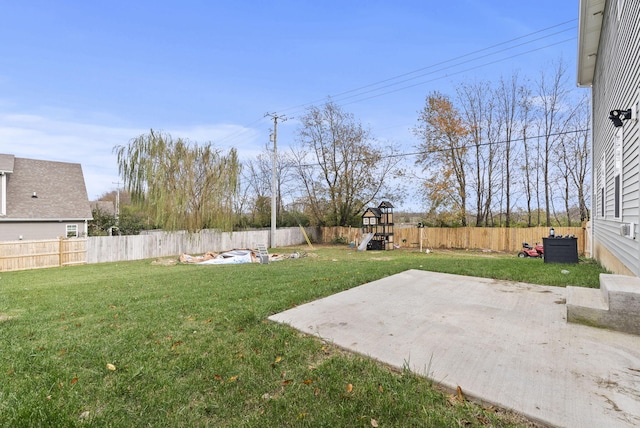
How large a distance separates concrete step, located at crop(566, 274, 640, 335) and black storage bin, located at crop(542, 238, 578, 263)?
4.82 m

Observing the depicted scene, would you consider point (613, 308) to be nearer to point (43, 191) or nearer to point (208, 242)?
point (208, 242)

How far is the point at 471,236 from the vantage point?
58.5 ft

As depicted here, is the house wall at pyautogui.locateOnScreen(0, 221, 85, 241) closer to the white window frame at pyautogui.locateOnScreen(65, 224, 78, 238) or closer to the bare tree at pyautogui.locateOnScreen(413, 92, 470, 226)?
the white window frame at pyautogui.locateOnScreen(65, 224, 78, 238)

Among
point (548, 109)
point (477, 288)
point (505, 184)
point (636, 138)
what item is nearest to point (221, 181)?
point (477, 288)

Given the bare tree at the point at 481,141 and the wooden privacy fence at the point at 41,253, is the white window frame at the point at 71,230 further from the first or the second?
the bare tree at the point at 481,141

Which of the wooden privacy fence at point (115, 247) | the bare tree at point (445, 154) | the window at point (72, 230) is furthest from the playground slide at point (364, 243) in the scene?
the window at point (72, 230)

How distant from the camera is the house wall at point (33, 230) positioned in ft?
47.1

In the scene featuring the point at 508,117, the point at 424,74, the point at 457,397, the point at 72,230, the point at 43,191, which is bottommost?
the point at 457,397

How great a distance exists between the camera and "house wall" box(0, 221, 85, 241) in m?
14.4

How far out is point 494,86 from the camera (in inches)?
718

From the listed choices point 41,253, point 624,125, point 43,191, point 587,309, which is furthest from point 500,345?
point 43,191

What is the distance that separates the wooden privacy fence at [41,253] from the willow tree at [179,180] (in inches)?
119

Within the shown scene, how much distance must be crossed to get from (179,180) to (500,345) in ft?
47.6

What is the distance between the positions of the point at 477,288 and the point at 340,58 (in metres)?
13.1
